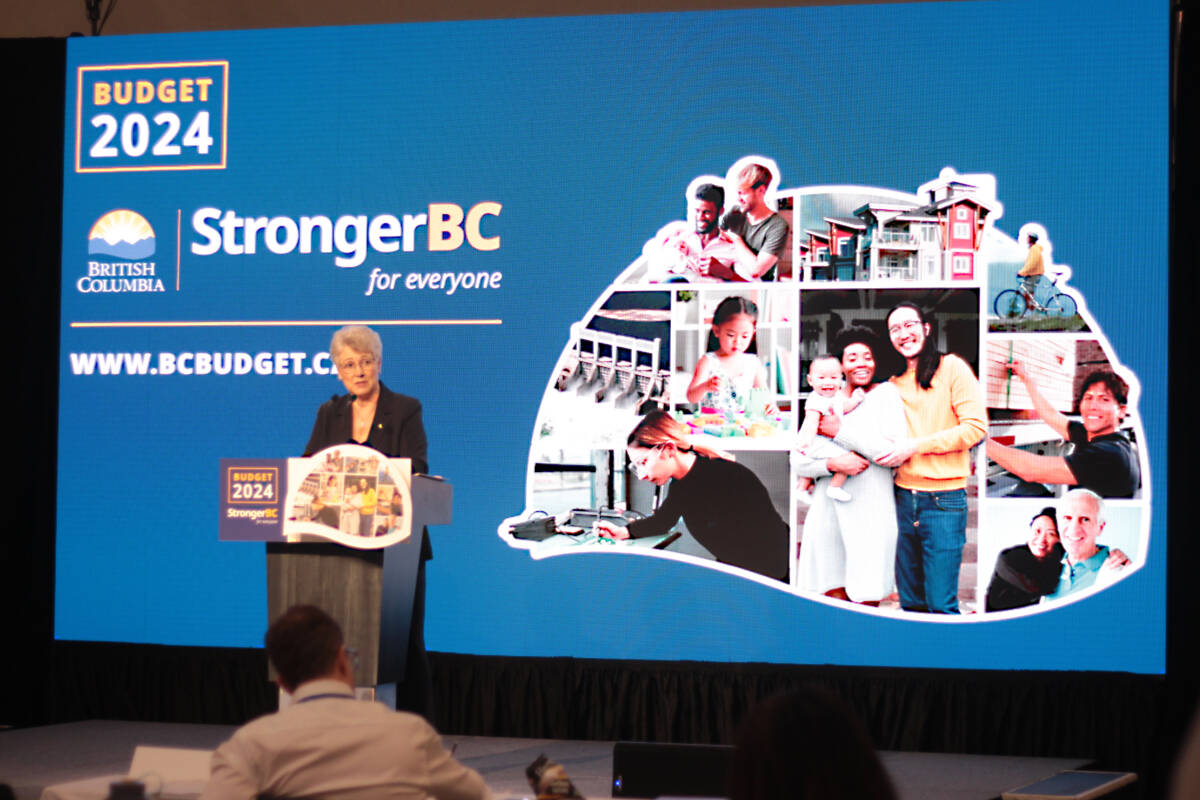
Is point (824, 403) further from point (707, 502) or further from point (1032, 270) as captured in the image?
point (1032, 270)

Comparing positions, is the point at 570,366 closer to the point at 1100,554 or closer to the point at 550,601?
the point at 550,601

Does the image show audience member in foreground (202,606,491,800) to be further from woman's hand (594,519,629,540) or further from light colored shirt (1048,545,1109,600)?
light colored shirt (1048,545,1109,600)

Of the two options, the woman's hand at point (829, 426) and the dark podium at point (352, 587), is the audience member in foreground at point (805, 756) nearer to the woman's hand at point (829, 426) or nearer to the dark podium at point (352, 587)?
the dark podium at point (352, 587)

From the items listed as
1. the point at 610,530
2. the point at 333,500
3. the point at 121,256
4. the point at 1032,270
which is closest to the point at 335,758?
the point at 333,500

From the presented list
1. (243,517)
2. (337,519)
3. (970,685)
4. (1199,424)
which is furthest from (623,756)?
(1199,424)

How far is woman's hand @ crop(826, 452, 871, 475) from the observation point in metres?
5.30

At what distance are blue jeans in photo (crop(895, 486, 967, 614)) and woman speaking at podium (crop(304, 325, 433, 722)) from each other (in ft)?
6.52

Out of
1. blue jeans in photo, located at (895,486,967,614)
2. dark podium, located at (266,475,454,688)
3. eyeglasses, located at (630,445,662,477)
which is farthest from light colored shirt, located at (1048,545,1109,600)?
dark podium, located at (266,475,454,688)

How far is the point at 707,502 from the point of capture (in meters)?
5.39

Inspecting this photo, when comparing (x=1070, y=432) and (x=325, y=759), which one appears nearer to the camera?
(x=325, y=759)

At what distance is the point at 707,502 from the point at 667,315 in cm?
83

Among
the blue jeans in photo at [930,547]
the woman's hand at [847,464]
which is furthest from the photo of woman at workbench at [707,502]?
the blue jeans in photo at [930,547]

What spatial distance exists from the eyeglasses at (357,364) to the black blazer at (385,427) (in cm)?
13

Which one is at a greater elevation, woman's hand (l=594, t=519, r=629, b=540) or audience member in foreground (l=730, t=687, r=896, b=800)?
audience member in foreground (l=730, t=687, r=896, b=800)
